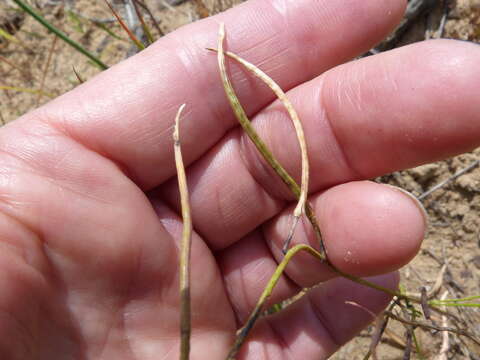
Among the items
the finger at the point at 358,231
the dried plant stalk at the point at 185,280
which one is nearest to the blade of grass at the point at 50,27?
the dried plant stalk at the point at 185,280

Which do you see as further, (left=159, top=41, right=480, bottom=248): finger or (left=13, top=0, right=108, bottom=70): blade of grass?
(left=13, top=0, right=108, bottom=70): blade of grass

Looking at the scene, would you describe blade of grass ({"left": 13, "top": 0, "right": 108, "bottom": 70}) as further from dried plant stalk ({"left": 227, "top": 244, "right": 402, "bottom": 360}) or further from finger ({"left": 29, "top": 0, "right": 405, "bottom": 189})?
dried plant stalk ({"left": 227, "top": 244, "right": 402, "bottom": 360})

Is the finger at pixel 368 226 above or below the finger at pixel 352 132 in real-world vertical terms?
below

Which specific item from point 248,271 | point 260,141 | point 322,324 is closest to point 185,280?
point 260,141

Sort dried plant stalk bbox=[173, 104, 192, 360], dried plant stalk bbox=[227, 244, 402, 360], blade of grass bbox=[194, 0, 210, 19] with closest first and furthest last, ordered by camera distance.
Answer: dried plant stalk bbox=[173, 104, 192, 360]
dried plant stalk bbox=[227, 244, 402, 360]
blade of grass bbox=[194, 0, 210, 19]

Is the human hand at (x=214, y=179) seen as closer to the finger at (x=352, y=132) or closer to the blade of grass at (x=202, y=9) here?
the finger at (x=352, y=132)

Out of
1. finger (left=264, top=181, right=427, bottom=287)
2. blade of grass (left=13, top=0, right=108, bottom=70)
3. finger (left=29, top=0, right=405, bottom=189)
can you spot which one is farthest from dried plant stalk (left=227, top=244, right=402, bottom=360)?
blade of grass (left=13, top=0, right=108, bottom=70)

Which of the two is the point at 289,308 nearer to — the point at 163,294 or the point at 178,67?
the point at 163,294

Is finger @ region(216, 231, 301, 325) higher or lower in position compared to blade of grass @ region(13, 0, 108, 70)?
lower
